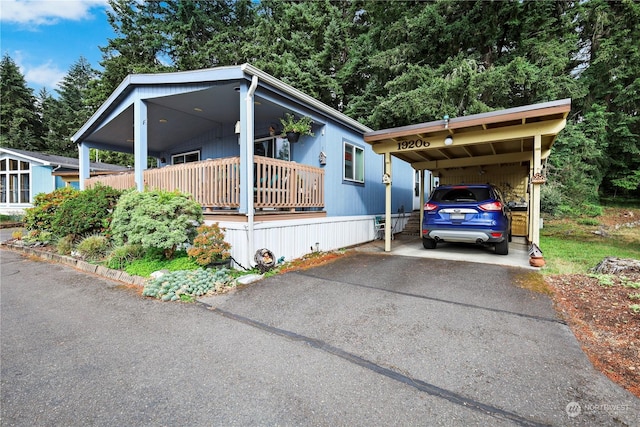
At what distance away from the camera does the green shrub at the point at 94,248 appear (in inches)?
241

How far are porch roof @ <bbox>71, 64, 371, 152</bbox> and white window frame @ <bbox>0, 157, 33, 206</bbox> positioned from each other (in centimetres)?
944

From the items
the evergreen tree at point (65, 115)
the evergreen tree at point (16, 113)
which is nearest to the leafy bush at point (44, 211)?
the evergreen tree at point (65, 115)

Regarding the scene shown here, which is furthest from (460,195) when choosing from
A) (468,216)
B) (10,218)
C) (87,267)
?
(10,218)

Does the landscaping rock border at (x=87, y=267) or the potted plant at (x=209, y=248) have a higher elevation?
the potted plant at (x=209, y=248)

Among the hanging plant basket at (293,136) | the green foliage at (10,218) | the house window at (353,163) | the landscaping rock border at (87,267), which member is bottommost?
the landscaping rock border at (87,267)

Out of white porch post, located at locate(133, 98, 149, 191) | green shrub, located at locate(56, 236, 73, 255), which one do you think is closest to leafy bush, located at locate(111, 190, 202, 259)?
white porch post, located at locate(133, 98, 149, 191)

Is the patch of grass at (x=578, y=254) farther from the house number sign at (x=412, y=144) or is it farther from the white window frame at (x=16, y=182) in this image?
the white window frame at (x=16, y=182)

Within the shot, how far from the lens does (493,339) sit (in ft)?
9.36

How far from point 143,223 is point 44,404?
3.26 m

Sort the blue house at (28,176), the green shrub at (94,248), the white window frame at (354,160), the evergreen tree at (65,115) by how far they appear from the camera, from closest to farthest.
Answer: the green shrub at (94,248) → the white window frame at (354,160) → the blue house at (28,176) → the evergreen tree at (65,115)

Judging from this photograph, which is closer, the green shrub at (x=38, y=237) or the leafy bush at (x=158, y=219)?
the leafy bush at (x=158, y=219)

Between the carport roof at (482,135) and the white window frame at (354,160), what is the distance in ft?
3.53

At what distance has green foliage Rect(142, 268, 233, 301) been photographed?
4219 mm

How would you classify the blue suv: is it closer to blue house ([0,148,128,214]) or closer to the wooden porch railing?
the wooden porch railing
